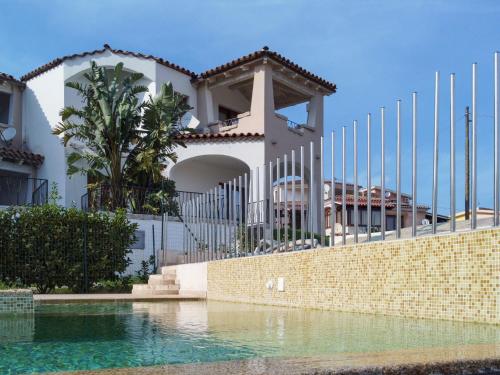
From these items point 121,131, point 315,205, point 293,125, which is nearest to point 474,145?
point 315,205

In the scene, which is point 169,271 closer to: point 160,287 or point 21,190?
point 160,287

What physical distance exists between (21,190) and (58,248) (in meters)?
7.36

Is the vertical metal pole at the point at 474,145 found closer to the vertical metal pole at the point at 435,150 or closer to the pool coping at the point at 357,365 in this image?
the vertical metal pole at the point at 435,150

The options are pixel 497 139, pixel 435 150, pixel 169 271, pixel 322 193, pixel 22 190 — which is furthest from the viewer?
pixel 22 190

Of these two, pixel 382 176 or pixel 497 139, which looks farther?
pixel 382 176

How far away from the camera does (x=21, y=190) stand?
20688 millimetres

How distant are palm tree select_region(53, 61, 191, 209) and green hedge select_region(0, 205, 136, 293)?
3424mm

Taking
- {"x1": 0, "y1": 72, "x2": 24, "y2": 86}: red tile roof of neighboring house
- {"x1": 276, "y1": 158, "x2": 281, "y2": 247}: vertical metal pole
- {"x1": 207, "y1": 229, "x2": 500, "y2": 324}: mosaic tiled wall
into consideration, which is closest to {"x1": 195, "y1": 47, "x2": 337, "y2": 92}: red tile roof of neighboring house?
{"x1": 0, "y1": 72, "x2": 24, "y2": 86}: red tile roof of neighboring house

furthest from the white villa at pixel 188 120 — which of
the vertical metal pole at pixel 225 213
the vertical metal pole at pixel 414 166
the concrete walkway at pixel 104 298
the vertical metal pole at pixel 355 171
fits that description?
the vertical metal pole at pixel 414 166

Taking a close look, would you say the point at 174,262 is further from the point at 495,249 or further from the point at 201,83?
the point at 495,249

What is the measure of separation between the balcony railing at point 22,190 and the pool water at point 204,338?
44.4 ft

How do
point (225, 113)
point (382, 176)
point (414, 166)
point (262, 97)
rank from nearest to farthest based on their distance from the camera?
point (414, 166)
point (382, 176)
point (262, 97)
point (225, 113)

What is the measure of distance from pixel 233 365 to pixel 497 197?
3850 millimetres

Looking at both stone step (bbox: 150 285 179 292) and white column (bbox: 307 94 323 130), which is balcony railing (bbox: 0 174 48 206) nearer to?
stone step (bbox: 150 285 179 292)
